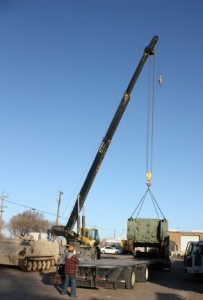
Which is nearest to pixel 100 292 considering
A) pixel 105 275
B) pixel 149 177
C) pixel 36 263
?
pixel 105 275

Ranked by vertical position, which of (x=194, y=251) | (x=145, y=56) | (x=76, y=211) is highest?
(x=145, y=56)

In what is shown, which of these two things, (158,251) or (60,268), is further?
(158,251)

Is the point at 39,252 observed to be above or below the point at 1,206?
below

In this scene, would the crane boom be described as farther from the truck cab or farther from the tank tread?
the truck cab

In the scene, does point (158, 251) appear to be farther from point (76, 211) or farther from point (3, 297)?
point (3, 297)

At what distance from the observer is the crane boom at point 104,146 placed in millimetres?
23203

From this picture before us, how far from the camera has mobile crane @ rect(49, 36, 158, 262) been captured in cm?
2323

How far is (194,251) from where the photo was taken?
1847 cm

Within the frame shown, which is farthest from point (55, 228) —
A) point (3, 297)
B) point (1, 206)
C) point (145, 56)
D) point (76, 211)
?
point (1, 206)

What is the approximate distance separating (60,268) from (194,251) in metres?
6.74

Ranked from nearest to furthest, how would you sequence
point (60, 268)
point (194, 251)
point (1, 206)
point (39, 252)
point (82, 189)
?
point (60, 268)
point (194, 251)
point (39, 252)
point (82, 189)
point (1, 206)

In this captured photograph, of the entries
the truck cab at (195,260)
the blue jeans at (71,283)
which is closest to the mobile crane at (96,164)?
the truck cab at (195,260)

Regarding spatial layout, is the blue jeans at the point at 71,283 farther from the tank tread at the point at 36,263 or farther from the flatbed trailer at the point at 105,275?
the tank tread at the point at 36,263

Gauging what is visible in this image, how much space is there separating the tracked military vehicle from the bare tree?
258ft
